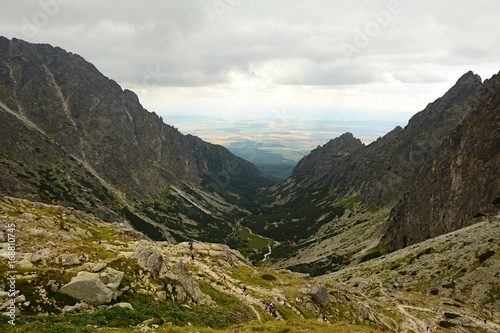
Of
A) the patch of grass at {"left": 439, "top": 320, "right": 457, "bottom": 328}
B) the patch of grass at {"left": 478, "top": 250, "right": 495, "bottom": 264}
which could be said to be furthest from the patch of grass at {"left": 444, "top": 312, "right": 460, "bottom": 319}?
the patch of grass at {"left": 478, "top": 250, "right": 495, "bottom": 264}

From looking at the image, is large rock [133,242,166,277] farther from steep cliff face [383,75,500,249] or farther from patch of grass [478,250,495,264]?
steep cliff face [383,75,500,249]

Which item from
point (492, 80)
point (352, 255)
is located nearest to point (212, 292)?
point (352, 255)

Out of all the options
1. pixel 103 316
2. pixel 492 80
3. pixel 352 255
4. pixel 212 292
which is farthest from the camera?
pixel 352 255

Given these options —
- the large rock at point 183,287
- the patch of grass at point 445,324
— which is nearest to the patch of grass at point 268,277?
the large rock at point 183,287

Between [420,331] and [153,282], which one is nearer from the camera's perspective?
[153,282]

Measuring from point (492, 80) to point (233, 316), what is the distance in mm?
189969

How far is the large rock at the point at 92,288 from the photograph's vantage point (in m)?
29.2

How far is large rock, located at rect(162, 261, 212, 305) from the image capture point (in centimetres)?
3703

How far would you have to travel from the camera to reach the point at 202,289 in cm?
4234

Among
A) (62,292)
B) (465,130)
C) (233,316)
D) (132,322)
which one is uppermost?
(465,130)

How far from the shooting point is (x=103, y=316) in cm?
2714

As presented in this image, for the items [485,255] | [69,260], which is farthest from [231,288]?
[485,255]

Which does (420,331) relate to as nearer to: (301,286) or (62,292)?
(301,286)

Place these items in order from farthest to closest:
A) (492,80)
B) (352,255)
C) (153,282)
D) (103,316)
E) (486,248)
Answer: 1. (352,255)
2. (492,80)
3. (486,248)
4. (153,282)
5. (103,316)
